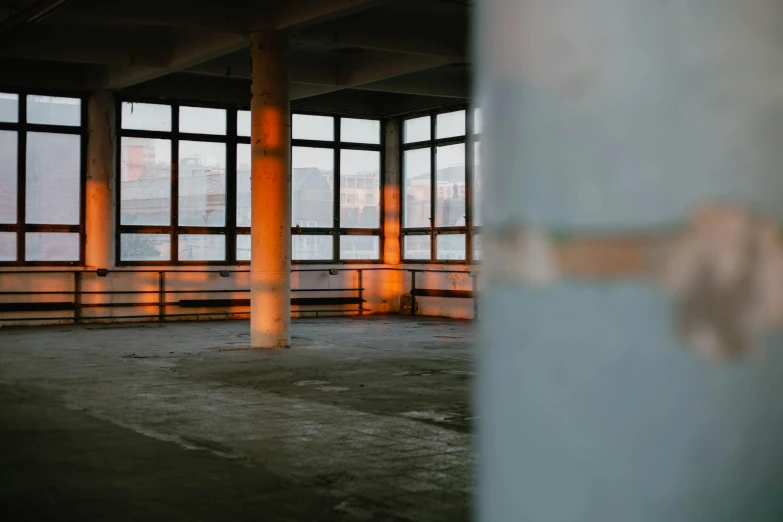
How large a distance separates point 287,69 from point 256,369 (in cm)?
458

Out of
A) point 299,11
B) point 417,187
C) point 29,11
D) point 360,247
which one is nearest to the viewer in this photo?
point 29,11

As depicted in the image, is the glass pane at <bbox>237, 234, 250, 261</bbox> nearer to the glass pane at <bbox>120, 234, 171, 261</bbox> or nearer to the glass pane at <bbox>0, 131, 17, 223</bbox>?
the glass pane at <bbox>120, 234, 171, 261</bbox>

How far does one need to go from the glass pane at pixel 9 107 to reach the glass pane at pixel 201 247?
147 inches

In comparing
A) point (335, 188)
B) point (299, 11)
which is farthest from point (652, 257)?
point (335, 188)

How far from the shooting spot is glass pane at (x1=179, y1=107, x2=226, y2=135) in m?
19.0

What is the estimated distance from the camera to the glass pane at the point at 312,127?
2041cm

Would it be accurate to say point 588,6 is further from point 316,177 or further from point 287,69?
point 316,177

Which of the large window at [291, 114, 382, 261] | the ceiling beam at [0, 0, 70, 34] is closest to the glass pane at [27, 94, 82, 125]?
the large window at [291, 114, 382, 261]

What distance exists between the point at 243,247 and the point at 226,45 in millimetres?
6302

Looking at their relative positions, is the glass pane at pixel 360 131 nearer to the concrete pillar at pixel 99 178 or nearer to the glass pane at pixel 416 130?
the glass pane at pixel 416 130

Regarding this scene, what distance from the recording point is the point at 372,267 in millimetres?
21250

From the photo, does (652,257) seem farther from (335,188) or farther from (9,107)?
(335,188)

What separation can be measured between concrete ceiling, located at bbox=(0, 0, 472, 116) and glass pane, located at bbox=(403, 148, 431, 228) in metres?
1.31

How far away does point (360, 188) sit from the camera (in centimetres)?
2123
